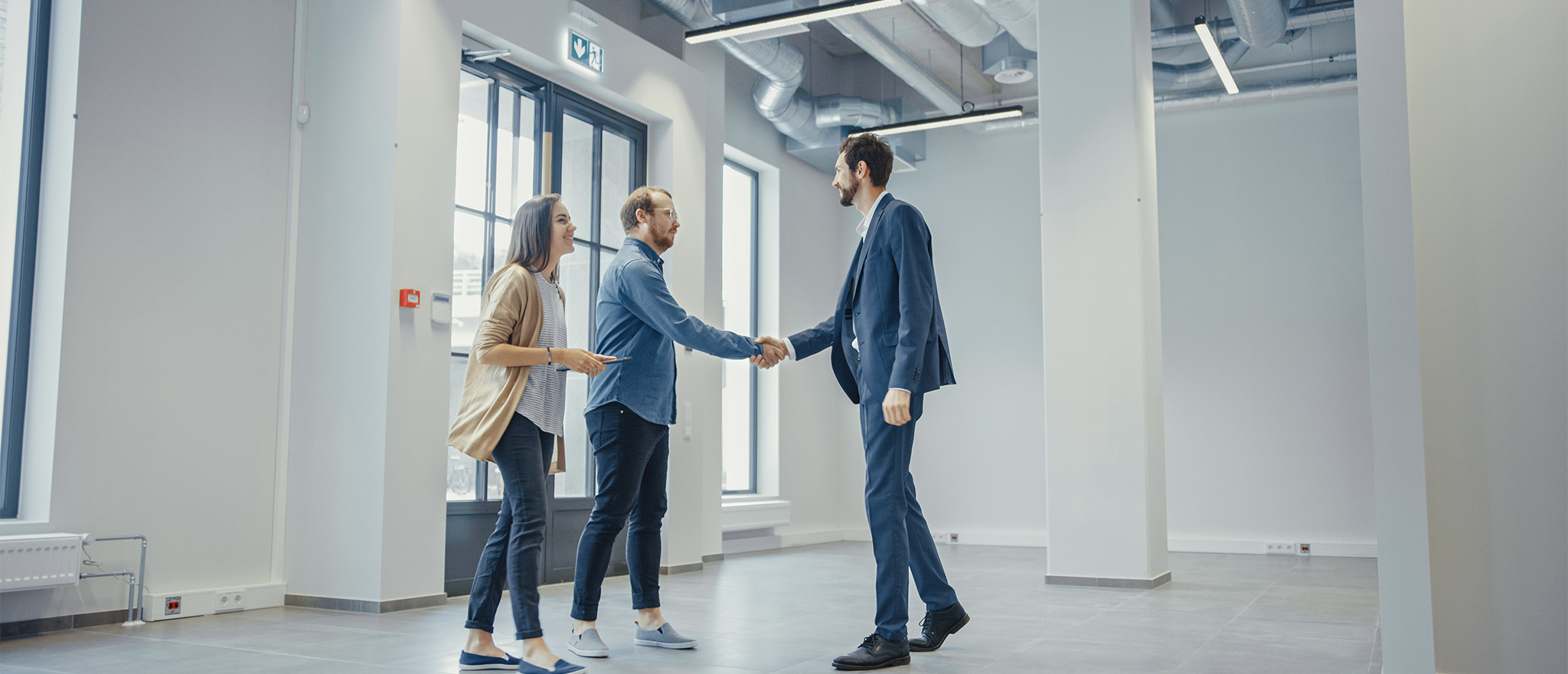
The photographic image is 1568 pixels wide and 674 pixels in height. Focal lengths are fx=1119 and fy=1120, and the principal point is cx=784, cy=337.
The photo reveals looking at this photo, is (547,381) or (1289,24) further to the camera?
(1289,24)

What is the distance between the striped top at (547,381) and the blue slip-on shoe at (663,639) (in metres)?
0.79

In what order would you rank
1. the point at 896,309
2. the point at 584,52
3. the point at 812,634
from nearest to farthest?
1. the point at 896,309
2. the point at 812,634
3. the point at 584,52

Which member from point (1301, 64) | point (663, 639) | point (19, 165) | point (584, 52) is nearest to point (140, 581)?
point (19, 165)

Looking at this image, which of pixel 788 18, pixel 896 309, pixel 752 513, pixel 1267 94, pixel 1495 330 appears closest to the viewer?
pixel 1495 330

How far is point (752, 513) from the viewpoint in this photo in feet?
26.3

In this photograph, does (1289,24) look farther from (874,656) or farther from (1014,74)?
(874,656)

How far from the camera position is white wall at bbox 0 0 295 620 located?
163 inches

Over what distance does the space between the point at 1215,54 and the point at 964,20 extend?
1552 millimetres

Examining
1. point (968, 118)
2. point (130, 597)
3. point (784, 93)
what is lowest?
point (130, 597)

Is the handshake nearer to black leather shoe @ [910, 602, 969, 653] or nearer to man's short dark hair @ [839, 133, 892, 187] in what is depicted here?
man's short dark hair @ [839, 133, 892, 187]

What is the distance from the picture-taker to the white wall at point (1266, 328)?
Result: 823 cm

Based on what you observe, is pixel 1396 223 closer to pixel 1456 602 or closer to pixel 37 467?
pixel 1456 602

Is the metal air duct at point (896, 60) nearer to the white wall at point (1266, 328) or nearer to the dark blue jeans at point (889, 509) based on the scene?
the white wall at point (1266, 328)

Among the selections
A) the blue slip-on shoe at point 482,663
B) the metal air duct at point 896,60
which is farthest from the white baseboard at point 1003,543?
the blue slip-on shoe at point 482,663
